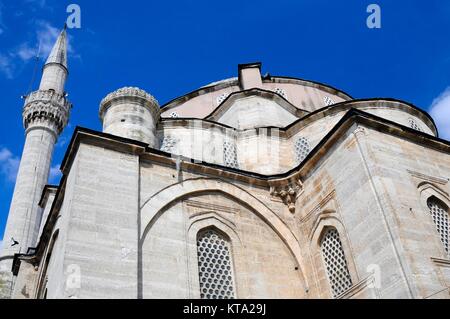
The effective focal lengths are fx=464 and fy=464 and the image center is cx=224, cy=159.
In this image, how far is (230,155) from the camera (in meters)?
11.4

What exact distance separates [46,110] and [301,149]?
1250 cm

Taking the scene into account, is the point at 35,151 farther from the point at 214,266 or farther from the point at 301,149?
the point at 214,266

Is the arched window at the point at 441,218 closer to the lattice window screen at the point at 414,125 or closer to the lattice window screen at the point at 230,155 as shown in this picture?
the lattice window screen at the point at 414,125

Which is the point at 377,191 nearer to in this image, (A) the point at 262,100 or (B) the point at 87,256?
(B) the point at 87,256

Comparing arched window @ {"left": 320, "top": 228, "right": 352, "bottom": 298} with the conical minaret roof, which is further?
the conical minaret roof

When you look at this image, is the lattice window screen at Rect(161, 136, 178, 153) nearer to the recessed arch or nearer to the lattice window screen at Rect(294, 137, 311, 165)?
the recessed arch

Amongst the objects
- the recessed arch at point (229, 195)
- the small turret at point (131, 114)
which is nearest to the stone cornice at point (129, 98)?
the small turret at point (131, 114)

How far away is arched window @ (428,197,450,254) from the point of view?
7.98 meters

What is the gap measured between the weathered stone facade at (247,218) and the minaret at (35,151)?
523 centimetres

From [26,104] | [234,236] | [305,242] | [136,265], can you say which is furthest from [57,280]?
[26,104]

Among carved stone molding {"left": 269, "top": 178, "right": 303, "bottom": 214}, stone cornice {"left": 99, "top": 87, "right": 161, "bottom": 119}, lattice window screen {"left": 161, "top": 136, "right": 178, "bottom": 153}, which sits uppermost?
stone cornice {"left": 99, "top": 87, "right": 161, "bottom": 119}

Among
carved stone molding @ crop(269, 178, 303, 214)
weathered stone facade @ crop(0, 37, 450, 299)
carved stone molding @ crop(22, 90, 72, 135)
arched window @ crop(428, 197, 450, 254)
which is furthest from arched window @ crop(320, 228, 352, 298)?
carved stone molding @ crop(22, 90, 72, 135)

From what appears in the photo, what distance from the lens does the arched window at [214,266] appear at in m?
8.07
